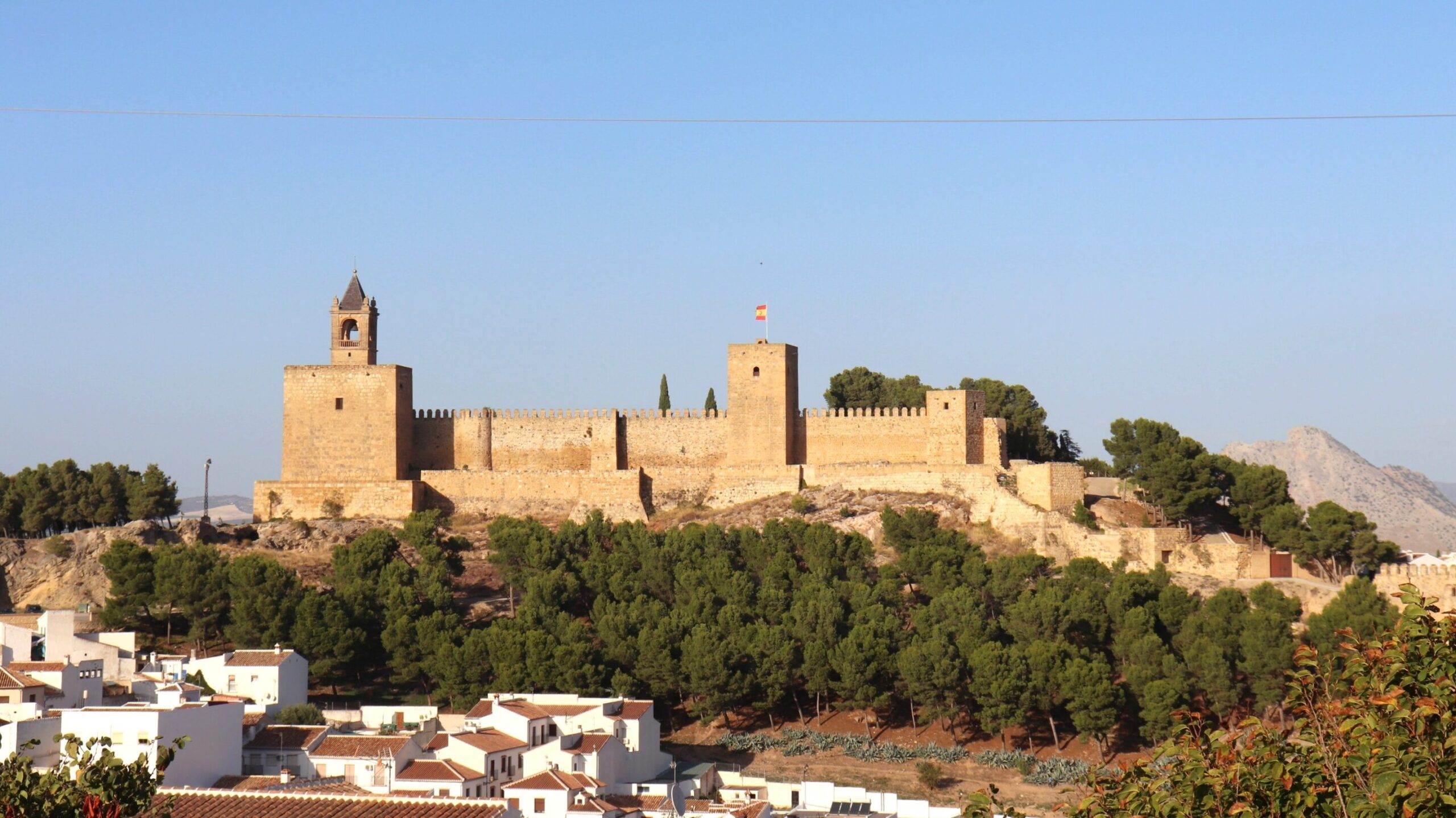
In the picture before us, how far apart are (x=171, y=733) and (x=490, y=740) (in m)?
5.21

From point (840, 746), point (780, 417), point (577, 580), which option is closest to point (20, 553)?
point (577, 580)

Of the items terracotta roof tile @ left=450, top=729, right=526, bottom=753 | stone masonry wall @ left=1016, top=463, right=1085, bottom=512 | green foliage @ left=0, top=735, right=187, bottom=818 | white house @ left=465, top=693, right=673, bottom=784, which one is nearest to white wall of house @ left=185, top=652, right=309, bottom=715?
white house @ left=465, top=693, right=673, bottom=784

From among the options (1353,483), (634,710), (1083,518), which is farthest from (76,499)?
(1353,483)

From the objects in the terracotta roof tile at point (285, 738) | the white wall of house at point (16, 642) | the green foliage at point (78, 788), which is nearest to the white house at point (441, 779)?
the terracotta roof tile at point (285, 738)

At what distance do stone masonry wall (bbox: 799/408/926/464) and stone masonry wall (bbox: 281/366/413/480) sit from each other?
35.0 ft

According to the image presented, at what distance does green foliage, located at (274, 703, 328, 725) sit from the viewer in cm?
3083

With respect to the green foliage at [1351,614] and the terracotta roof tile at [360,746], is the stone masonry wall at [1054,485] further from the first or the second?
the terracotta roof tile at [360,746]

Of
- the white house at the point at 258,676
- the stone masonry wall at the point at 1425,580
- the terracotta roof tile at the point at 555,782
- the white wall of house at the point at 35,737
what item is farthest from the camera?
the stone masonry wall at the point at 1425,580

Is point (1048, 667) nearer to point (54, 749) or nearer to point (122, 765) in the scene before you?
point (54, 749)

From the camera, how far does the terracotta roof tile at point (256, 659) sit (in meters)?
33.2

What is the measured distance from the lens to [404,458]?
46.8 metres

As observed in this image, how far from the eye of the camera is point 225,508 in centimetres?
17575

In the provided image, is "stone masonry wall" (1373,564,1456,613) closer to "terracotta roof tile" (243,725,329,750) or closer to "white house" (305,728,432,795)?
"white house" (305,728,432,795)

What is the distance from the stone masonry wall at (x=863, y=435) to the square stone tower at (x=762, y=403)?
1.91 ft
